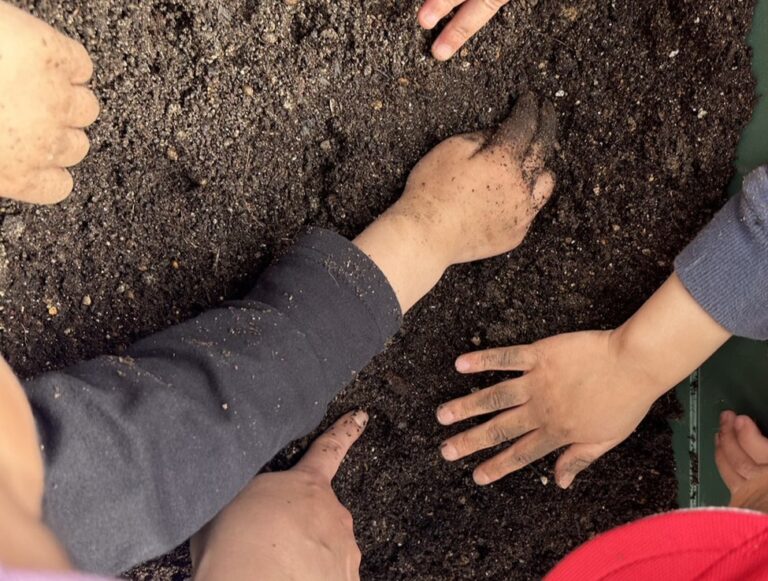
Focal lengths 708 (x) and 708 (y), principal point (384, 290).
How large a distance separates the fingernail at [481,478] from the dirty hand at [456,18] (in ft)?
2.03

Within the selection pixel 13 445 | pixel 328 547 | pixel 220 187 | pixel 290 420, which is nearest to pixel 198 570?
pixel 328 547

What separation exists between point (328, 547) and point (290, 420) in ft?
0.86

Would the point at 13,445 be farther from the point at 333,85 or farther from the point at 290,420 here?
the point at 333,85

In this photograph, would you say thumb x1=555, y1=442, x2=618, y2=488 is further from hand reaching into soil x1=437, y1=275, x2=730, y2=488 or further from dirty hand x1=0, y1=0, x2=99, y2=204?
dirty hand x1=0, y1=0, x2=99, y2=204

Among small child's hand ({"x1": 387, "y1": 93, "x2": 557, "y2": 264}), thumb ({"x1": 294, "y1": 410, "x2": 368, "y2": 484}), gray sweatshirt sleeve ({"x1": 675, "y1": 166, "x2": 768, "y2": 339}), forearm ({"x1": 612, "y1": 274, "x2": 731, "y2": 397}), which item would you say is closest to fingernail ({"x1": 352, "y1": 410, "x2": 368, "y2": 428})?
thumb ({"x1": 294, "y1": 410, "x2": 368, "y2": 484})

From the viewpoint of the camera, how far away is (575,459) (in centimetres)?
105

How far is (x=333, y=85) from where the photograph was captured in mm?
946

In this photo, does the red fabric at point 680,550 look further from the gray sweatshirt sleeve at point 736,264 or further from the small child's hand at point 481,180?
the small child's hand at point 481,180

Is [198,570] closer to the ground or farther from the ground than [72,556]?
closer to the ground

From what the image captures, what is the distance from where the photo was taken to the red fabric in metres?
0.76

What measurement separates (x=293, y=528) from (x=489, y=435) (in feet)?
1.03

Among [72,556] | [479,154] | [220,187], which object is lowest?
[72,556]

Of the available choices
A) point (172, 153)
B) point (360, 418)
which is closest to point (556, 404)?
point (360, 418)

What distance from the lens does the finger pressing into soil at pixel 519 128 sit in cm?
98
